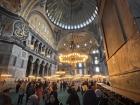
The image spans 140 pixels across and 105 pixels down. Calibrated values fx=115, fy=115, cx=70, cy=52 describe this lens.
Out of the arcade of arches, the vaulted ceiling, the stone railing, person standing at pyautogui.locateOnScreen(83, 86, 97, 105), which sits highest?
the vaulted ceiling

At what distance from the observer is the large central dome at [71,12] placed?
21.7 metres

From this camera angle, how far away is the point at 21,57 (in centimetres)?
1263

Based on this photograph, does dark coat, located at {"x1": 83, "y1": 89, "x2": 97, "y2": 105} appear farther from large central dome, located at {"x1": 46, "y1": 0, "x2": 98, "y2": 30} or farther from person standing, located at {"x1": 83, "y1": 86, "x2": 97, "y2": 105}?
large central dome, located at {"x1": 46, "y1": 0, "x2": 98, "y2": 30}

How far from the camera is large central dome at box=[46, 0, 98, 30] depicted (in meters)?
21.7

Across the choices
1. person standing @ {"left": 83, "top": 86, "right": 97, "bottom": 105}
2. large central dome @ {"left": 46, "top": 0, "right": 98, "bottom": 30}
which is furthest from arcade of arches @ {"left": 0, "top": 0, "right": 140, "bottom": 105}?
person standing @ {"left": 83, "top": 86, "right": 97, "bottom": 105}

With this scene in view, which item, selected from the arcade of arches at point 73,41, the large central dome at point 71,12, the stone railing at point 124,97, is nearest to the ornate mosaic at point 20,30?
the arcade of arches at point 73,41

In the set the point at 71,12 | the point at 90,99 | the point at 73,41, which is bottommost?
the point at 90,99

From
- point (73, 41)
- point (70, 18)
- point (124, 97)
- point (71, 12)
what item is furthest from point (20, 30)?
point (70, 18)

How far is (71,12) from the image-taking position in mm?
23938

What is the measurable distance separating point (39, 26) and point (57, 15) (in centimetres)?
667

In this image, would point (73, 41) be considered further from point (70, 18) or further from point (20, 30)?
point (70, 18)

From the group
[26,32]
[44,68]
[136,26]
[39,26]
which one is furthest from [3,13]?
[136,26]

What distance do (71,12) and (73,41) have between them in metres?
9.31

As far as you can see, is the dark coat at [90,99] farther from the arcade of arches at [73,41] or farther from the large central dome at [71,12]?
the large central dome at [71,12]
